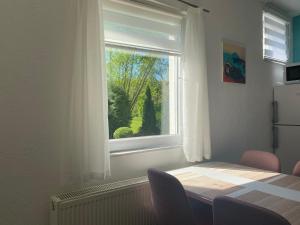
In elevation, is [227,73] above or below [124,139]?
above

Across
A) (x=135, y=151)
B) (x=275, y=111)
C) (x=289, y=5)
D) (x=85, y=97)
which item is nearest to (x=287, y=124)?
(x=275, y=111)

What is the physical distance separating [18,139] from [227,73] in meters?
2.20

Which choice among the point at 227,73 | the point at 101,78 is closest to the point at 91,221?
the point at 101,78

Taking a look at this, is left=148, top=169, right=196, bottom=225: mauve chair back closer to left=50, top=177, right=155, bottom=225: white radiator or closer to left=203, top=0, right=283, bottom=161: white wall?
left=50, top=177, right=155, bottom=225: white radiator

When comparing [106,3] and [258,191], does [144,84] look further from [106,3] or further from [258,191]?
[258,191]

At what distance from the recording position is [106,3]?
1.96 m

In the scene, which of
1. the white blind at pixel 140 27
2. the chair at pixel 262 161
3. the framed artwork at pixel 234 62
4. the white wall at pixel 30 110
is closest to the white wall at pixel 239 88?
the framed artwork at pixel 234 62

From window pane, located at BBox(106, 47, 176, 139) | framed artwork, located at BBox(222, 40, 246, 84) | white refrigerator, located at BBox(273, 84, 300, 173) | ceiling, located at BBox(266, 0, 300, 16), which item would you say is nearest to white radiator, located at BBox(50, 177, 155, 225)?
window pane, located at BBox(106, 47, 176, 139)

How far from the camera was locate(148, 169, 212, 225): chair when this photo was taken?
1.43 meters

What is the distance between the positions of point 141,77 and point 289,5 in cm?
270

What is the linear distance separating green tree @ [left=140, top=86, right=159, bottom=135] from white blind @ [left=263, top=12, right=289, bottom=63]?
2061 mm

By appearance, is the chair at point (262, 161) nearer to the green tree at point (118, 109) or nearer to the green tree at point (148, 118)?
the green tree at point (148, 118)

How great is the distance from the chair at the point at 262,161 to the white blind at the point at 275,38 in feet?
5.67

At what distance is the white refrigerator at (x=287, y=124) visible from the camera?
332 centimetres
